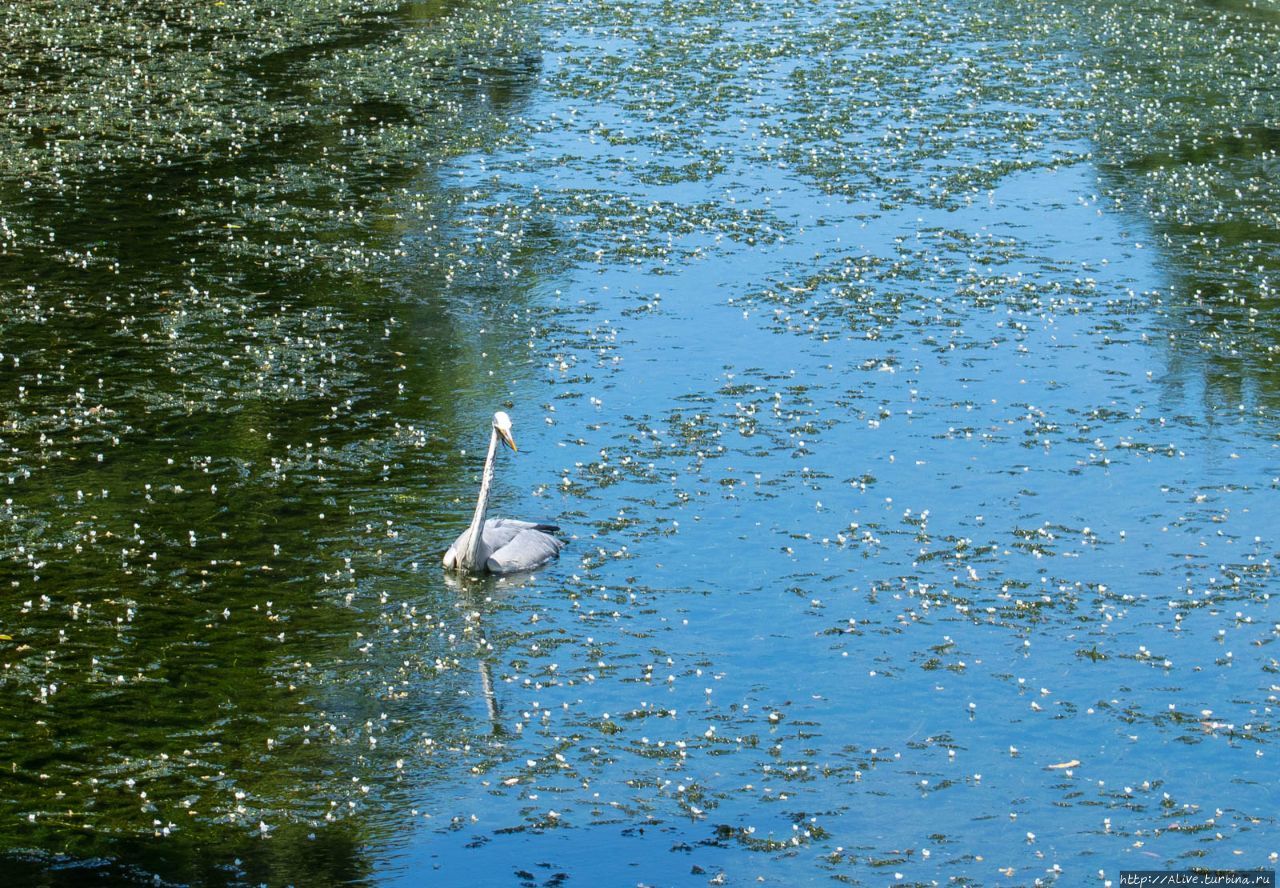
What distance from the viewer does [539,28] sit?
31.0m

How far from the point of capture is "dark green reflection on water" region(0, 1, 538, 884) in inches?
372

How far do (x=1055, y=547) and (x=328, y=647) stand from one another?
5.56 meters

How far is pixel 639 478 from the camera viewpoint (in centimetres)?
1374

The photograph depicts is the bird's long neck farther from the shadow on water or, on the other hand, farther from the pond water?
the shadow on water

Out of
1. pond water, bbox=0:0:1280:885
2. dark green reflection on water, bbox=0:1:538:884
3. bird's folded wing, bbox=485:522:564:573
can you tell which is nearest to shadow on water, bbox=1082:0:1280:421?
pond water, bbox=0:0:1280:885

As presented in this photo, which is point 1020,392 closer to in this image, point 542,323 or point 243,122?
point 542,323

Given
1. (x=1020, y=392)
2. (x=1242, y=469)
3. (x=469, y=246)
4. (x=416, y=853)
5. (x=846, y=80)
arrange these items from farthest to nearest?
(x=846, y=80)
(x=469, y=246)
(x=1020, y=392)
(x=1242, y=469)
(x=416, y=853)

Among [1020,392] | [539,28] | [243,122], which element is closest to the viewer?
[1020,392]

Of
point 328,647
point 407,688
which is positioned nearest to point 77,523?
point 328,647

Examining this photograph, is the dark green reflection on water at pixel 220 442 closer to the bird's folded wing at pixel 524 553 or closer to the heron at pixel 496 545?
the heron at pixel 496 545

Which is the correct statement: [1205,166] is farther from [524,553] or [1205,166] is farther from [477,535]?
[477,535]

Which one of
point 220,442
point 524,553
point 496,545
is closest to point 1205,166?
point 524,553

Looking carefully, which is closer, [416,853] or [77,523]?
[416,853]

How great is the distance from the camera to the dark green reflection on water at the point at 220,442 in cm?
944
